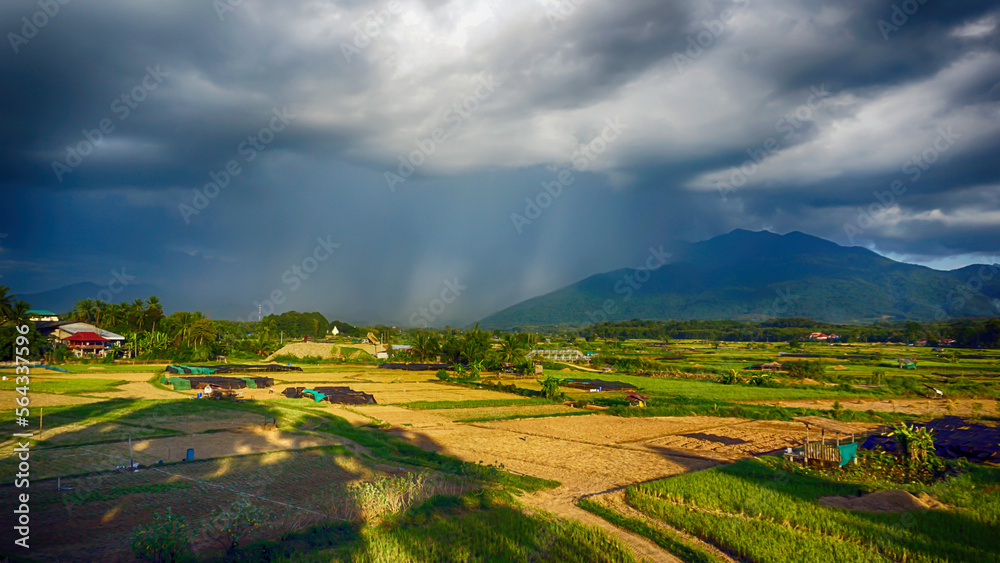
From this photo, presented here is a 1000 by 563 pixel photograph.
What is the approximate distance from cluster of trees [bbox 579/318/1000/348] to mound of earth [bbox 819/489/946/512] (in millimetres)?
93331

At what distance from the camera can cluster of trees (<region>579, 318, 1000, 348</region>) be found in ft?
265

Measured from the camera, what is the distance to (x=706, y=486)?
41.8 ft

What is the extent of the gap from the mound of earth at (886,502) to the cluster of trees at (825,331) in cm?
9333

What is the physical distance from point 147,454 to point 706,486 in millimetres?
16289

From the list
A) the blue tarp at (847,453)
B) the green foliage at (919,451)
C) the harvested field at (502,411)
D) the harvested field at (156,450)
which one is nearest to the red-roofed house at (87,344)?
the harvested field at (156,450)

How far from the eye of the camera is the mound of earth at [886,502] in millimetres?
11141

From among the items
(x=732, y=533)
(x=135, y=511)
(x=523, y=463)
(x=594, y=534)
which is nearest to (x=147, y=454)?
(x=135, y=511)

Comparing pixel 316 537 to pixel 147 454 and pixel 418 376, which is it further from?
pixel 418 376

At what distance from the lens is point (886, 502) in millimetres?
11438

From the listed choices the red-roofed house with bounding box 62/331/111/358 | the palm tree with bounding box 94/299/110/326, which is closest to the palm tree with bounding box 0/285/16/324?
the red-roofed house with bounding box 62/331/111/358

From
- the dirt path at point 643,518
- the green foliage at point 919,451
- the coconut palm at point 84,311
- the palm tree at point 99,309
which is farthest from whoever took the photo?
the coconut palm at point 84,311

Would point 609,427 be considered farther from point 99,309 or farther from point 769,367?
point 99,309

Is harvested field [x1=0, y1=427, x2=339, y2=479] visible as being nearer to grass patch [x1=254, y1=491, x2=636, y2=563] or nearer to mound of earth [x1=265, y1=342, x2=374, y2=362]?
grass patch [x1=254, y1=491, x2=636, y2=563]

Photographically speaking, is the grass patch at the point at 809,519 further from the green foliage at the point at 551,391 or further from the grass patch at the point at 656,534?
the green foliage at the point at 551,391
